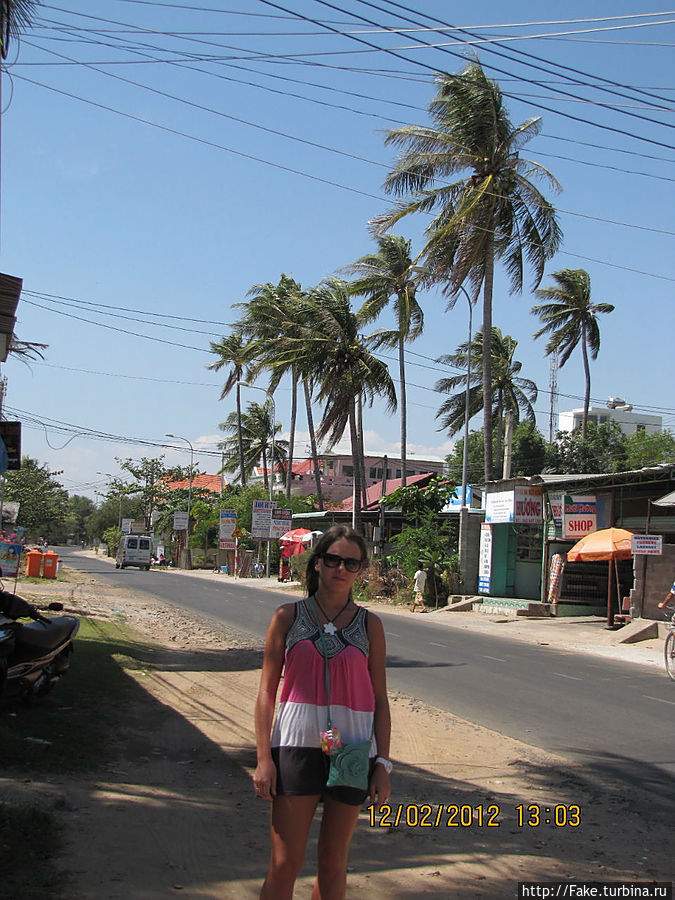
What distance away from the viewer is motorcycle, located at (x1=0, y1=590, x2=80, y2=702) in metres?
7.52

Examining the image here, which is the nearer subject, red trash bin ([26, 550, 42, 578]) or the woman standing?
the woman standing

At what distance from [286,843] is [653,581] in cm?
1975

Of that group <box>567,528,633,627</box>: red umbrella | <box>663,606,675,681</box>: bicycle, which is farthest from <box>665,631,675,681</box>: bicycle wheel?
<box>567,528,633,627</box>: red umbrella

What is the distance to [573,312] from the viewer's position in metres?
46.3

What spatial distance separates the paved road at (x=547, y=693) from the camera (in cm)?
842

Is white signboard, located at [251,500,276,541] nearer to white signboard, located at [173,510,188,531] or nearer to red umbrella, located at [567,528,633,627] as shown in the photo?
white signboard, located at [173,510,188,531]

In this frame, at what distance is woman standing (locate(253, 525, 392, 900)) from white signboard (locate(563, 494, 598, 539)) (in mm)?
22938

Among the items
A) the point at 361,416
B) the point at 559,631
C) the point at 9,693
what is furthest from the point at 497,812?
the point at 361,416

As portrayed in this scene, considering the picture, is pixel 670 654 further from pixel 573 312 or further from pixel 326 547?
pixel 573 312

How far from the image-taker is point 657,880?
4.68 metres

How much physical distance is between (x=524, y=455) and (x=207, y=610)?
126 ft

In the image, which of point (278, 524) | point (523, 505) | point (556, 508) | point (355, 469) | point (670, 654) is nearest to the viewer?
point (670, 654)

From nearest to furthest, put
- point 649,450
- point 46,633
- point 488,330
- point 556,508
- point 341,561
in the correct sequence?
point 341,561 → point 46,633 → point 556,508 → point 488,330 → point 649,450

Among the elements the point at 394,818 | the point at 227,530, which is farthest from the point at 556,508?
the point at 227,530
